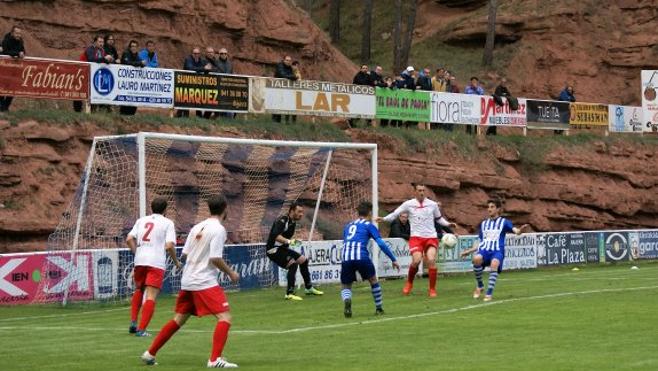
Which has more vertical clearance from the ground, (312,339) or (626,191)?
(626,191)

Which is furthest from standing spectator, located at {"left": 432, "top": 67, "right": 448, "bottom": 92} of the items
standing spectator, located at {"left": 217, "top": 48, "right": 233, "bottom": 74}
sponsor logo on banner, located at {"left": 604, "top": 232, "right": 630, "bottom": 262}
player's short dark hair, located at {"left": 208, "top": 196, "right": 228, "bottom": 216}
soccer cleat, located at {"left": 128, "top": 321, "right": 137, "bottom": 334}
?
player's short dark hair, located at {"left": 208, "top": 196, "right": 228, "bottom": 216}

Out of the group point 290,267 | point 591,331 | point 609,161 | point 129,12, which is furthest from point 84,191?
point 609,161

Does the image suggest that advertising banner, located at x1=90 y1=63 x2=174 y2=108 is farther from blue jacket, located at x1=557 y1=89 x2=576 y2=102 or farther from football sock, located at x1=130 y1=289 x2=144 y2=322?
blue jacket, located at x1=557 y1=89 x2=576 y2=102

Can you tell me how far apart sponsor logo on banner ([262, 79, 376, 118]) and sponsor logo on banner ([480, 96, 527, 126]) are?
6524mm

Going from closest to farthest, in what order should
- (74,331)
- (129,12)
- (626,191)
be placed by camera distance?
(74,331) → (129,12) → (626,191)

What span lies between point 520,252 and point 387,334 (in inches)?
863

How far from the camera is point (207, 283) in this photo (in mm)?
15188

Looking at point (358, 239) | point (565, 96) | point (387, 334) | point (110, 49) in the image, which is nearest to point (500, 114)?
point (565, 96)

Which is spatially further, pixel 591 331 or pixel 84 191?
pixel 84 191

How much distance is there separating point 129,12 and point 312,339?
29.0 meters

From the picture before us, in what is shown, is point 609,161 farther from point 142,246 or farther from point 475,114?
point 142,246

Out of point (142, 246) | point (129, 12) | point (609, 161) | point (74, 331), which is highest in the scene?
point (129, 12)

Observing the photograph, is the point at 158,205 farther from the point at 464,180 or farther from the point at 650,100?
the point at 650,100

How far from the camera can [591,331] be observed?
62.1 ft
